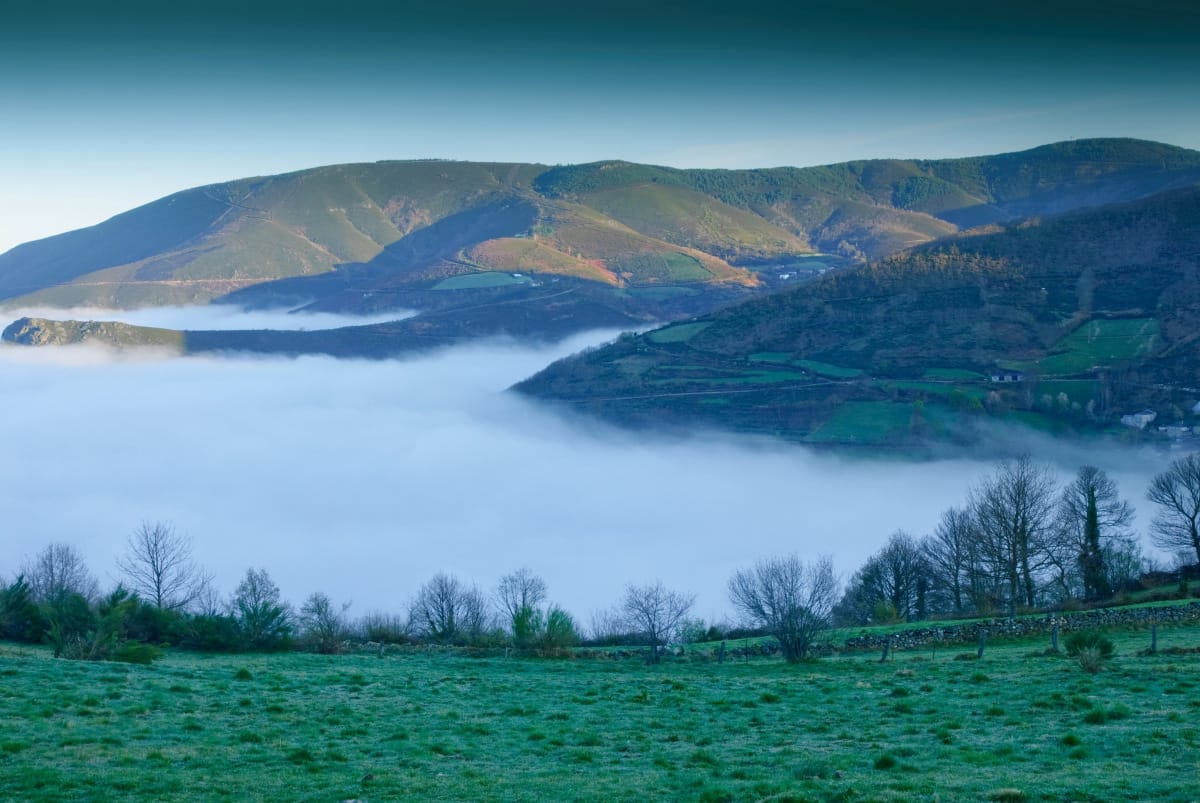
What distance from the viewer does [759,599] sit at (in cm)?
4234

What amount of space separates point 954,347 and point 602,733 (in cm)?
12166

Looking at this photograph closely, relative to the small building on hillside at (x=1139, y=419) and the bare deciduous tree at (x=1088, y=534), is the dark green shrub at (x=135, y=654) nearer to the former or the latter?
the bare deciduous tree at (x=1088, y=534)

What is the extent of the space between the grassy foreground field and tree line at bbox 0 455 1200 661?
17.9 ft

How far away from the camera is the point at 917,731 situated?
19.1 m

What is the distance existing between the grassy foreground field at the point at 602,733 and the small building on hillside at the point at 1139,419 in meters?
84.3

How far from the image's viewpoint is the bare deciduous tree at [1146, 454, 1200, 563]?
176 feet

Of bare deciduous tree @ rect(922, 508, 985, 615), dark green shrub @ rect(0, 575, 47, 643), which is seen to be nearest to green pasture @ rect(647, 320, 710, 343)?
bare deciduous tree @ rect(922, 508, 985, 615)

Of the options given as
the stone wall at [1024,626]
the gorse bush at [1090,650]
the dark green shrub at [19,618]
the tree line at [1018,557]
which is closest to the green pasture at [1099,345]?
the tree line at [1018,557]

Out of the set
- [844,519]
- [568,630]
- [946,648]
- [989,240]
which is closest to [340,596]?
[844,519]

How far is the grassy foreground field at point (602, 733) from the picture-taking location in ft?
49.0

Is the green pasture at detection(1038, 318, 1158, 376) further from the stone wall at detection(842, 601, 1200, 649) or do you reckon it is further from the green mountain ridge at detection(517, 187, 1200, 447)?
the stone wall at detection(842, 601, 1200, 649)

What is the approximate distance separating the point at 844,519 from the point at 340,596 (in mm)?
50829

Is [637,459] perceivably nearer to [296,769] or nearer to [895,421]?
[895,421]

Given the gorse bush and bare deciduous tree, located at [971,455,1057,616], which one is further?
bare deciduous tree, located at [971,455,1057,616]
